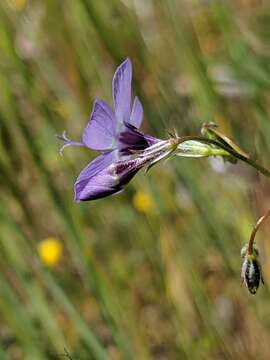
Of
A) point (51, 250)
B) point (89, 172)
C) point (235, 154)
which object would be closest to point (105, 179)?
point (89, 172)

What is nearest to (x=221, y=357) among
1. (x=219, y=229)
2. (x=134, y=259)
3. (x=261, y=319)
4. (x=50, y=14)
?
(x=261, y=319)

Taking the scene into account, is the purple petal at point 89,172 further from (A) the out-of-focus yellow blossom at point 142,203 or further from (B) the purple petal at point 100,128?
(A) the out-of-focus yellow blossom at point 142,203

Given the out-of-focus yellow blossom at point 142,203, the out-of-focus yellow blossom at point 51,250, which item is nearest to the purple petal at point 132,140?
the out-of-focus yellow blossom at point 142,203

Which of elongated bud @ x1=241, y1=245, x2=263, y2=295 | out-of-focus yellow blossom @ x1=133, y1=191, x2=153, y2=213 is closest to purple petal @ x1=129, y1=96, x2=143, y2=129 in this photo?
elongated bud @ x1=241, y1=245, x2=263, y2=295

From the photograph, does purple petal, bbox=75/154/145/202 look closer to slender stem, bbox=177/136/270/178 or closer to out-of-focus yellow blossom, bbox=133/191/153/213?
slender stem, bbox=177/136/270/178

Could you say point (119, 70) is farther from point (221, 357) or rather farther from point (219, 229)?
point (221, 357)

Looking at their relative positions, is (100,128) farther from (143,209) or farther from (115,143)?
(143,209)
